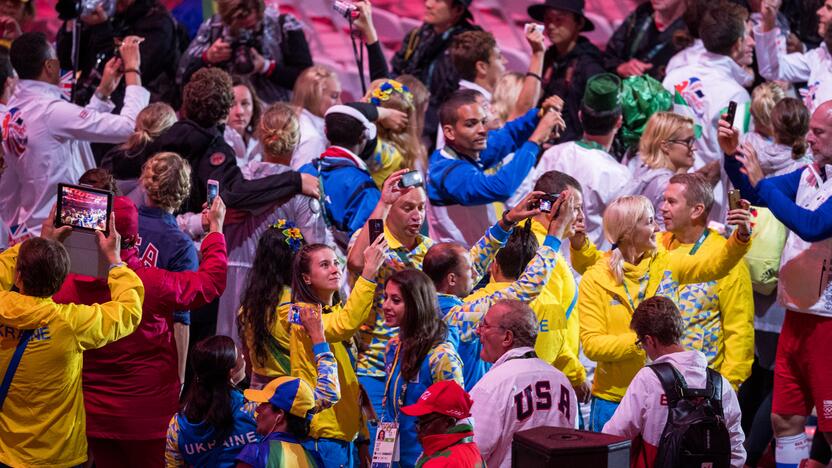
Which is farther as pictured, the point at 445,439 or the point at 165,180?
the point at 165,180

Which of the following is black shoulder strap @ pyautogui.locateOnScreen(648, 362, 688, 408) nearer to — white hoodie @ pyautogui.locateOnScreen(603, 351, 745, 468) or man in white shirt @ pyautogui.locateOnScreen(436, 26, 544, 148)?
white hoodie @ pyautogui.locateOnScreen(603, 351, 745, 468)

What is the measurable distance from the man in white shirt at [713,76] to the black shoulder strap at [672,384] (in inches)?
122

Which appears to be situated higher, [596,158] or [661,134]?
[661,134]

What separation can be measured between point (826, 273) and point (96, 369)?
3392 millimetres

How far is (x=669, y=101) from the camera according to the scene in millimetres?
7824

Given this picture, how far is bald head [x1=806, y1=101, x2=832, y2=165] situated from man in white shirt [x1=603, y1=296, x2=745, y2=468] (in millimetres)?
1335

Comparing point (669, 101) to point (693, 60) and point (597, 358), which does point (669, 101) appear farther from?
point (597, 358)

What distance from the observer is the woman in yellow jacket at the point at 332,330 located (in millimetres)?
5285

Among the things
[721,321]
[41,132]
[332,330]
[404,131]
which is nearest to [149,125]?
[41,132]

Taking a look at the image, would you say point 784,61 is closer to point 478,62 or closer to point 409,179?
point 478,62

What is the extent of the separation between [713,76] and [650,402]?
12.4 ft

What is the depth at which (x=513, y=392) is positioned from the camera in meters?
4.76

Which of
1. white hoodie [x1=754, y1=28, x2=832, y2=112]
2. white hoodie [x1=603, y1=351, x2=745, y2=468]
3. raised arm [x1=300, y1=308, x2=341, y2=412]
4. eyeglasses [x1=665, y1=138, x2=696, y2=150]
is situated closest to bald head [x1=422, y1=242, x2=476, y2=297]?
raised arm [x1=300, y1=308, x2=341, y2=412]

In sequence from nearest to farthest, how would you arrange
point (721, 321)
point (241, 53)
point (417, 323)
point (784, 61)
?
point (417, 323)
point (721, 321)
point (784, 61)
point (241, 53)
